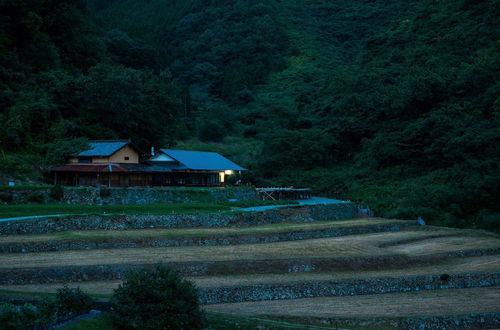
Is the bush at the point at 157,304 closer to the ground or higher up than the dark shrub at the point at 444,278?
higher up

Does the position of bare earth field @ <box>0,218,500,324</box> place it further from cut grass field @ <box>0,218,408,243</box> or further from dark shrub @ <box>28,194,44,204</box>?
dark shrub @ <box>28,194,44,204</box>

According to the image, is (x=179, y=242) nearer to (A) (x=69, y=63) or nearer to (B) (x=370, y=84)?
(A) (x=69, y=63)

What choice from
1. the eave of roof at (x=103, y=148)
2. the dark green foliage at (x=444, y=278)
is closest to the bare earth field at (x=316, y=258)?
the dark green foliage at (x=444, y=278)

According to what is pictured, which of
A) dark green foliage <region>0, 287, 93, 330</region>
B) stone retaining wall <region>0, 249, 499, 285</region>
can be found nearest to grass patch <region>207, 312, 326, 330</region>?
dark green foliage <region>0, 287, 93, 330</region>

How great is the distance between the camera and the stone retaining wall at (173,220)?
27484 millimetres

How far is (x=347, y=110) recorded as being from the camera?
70.8m

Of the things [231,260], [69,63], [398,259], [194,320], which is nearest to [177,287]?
[194,320]

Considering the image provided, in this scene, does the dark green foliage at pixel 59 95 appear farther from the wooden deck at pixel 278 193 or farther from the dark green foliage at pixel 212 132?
the wooden deck at pixel 278 193

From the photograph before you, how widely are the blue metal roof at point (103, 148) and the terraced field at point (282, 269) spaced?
1317 cm

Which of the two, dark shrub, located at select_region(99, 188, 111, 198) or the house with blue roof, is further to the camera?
the house with blue roof

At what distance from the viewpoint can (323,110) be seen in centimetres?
7688

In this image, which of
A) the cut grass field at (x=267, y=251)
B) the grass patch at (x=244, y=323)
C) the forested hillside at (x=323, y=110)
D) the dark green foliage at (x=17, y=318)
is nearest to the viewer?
the dark green foliage at (x=17, y=318)

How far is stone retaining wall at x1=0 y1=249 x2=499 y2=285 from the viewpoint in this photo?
19.6m

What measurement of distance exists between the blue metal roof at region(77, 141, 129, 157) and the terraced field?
13.2 metres
